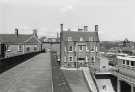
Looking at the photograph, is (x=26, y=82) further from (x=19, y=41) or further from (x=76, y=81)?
(x=19, y=41)

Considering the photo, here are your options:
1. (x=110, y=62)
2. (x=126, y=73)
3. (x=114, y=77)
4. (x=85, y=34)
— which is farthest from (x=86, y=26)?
(x=126, y=73)

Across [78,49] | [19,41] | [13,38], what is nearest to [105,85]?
[78,49]

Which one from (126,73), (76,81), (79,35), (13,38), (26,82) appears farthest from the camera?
(13,38)

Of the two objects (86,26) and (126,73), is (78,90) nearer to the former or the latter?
(126,73)

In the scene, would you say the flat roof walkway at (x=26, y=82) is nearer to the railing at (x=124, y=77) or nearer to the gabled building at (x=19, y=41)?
the railing at (x=124, y=77)

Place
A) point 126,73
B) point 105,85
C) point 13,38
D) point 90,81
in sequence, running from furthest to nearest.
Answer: point 13,38, point 105,85, point 126,73, point 90,81

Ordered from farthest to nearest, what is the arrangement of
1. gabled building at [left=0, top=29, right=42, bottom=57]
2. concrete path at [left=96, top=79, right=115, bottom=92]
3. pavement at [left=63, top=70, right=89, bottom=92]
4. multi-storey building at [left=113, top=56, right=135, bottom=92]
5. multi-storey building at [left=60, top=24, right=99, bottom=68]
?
1. gabled building at [left=0, top=29, right=42, bottom=57]
2. multi-storey building at [left=60, top=24, right=99, bottom=68]
3. concrete path at [left=96, top=79, right=115, bottom=92]
4. multi-storey building at [left=113, top=56, right=135, bottom=92]
5. pavement at [left=63, top=70, right=89, bottom=92]

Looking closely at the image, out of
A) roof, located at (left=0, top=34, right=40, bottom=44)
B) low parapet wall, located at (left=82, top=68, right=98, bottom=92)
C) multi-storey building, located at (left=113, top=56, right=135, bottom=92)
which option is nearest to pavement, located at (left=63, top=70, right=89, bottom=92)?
low parapet wall, located at (left=82, top=68, right=98, bottom=92)

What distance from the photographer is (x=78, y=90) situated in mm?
28766

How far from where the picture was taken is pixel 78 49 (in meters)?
52.0

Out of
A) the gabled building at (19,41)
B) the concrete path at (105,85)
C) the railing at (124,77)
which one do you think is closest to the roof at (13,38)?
the gabled building at (19,41)

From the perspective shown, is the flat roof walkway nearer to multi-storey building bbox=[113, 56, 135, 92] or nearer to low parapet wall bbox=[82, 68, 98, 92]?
low parapet wall bbox=[82, 68, 98, 92]

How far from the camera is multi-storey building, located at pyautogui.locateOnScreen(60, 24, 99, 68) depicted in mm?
51469

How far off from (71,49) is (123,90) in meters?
19.8
